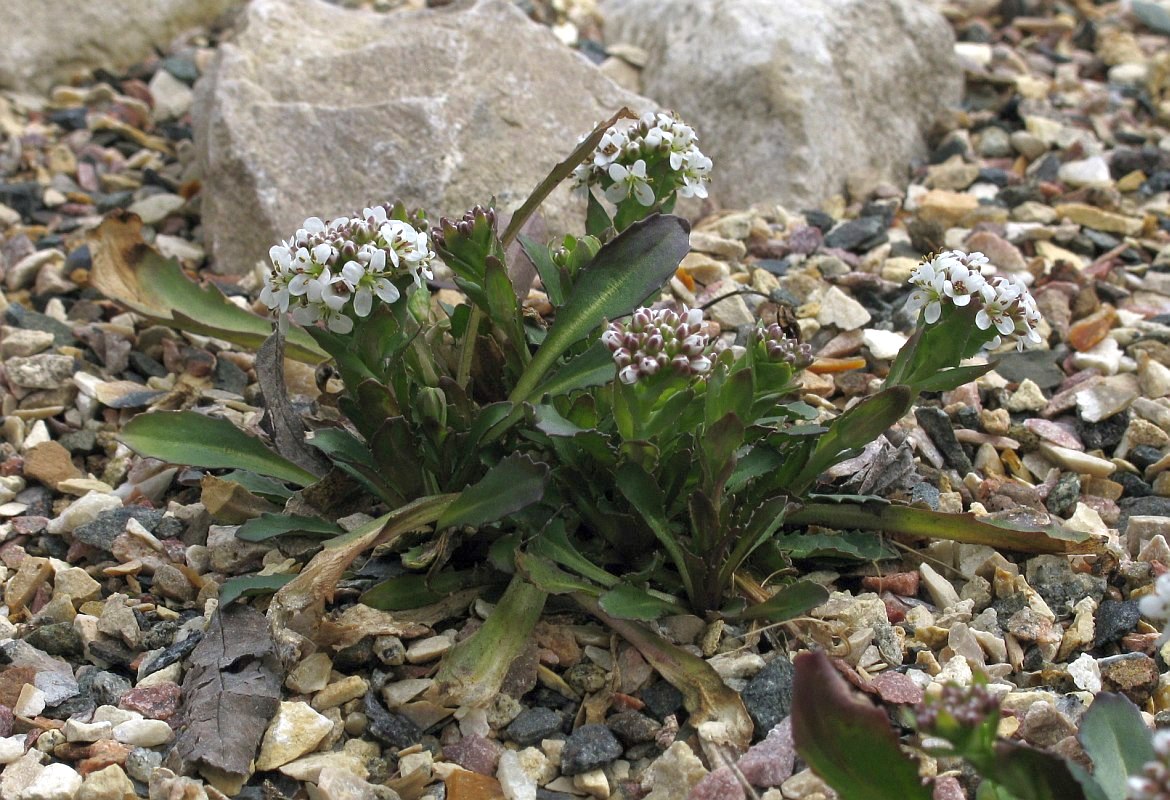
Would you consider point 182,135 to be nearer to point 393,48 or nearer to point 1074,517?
point 393,48

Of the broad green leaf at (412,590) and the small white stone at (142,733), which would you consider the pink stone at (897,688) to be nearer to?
the broad green leaf at (412,590)

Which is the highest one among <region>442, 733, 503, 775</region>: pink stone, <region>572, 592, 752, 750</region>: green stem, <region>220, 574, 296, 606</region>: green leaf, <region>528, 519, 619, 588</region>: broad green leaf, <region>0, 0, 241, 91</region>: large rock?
<region>528, 519, 619, 588</region>: broad green leaf

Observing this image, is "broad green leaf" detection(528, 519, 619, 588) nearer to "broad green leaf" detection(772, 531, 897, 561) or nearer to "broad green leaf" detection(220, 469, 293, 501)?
"broad green leaf" detection(772, 531, 897, 561)

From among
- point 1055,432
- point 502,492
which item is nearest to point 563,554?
point 502,492

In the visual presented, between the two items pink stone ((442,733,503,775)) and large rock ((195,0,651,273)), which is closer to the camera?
pink stone ((442,733,503,775))

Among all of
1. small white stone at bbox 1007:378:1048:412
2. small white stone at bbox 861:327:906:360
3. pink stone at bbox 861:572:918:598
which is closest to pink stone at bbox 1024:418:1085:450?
small white stone at bbox 1007:378:1048:412

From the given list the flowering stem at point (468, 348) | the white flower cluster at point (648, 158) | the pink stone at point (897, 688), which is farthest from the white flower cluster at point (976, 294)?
the flowering stem at point (468, 348)

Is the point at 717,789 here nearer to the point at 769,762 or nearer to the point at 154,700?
the point at 769,762
